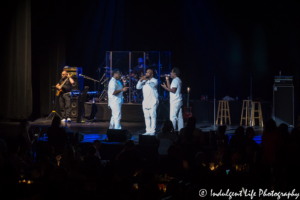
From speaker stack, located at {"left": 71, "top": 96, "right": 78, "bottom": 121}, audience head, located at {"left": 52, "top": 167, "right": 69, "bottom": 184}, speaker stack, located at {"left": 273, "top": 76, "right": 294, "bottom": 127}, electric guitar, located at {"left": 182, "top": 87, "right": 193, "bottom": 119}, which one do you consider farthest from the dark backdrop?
audience head, located at {"left": 52, "top": 167, "right": 69, "bottom": 184}

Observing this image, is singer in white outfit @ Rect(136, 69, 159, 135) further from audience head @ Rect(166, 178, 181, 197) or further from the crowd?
audience head @ Rect(166, 178, 181, 197)

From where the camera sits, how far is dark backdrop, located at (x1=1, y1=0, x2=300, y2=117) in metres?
12.7

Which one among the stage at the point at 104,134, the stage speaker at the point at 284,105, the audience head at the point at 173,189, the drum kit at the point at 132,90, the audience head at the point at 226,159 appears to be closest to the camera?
the audience head at the point at 173,189

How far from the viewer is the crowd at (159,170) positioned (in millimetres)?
3662

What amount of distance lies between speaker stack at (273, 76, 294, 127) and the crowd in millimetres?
5481

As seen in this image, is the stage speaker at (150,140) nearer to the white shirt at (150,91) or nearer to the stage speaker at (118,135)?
the stage speaker at (118,135)

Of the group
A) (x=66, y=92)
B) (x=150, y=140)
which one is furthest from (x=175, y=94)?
(x=66, y=92)

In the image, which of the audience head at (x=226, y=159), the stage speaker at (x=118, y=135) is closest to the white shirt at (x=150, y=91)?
the stage speaker at (x=118, y=135)

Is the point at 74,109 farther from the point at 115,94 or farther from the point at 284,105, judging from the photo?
the point at 284,105

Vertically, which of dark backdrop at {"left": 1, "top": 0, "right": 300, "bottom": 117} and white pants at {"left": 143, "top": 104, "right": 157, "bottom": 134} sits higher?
dark backdrop at {"left": 1, "top": 0, "right": 300, "bottom": 117}

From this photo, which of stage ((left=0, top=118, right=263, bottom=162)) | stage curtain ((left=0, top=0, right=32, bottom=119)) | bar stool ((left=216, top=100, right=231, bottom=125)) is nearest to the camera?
stage ((left=0, top=118, right=263, bottom=162))

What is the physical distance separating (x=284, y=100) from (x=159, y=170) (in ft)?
25.0

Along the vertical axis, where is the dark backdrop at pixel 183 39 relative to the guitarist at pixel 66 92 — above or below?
above

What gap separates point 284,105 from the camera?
11133 mm
